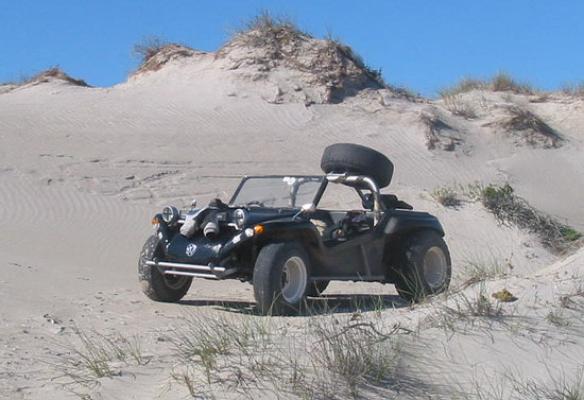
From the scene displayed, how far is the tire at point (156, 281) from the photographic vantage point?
9656 millimetres

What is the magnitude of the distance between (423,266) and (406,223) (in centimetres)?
49

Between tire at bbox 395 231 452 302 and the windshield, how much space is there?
1.21m

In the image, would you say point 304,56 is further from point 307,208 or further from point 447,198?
point 307,208

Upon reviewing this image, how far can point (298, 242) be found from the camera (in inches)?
370

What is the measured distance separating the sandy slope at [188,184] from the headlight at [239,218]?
879 mm

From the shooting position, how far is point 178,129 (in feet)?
62.5

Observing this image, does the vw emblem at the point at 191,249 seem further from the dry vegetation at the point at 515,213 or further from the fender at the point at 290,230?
the dry vegetation at the point at 515,213

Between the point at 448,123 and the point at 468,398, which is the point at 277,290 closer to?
the point at 468,398

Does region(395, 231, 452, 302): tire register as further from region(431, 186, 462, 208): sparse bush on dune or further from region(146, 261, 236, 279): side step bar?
region(431, 186, 462, 208): sparse bush on dune

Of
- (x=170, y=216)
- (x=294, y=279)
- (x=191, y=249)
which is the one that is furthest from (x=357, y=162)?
(x=191, y=249)

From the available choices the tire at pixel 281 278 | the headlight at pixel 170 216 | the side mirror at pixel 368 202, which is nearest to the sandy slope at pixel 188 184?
the tire at pixel 281 278

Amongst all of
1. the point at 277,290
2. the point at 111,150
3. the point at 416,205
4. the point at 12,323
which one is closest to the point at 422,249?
the point at 277,290

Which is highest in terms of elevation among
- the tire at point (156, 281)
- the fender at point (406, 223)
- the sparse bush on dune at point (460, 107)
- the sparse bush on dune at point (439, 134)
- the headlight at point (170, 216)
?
the sparse bush on dune at point (460, 107)

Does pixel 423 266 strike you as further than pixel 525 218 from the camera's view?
No
